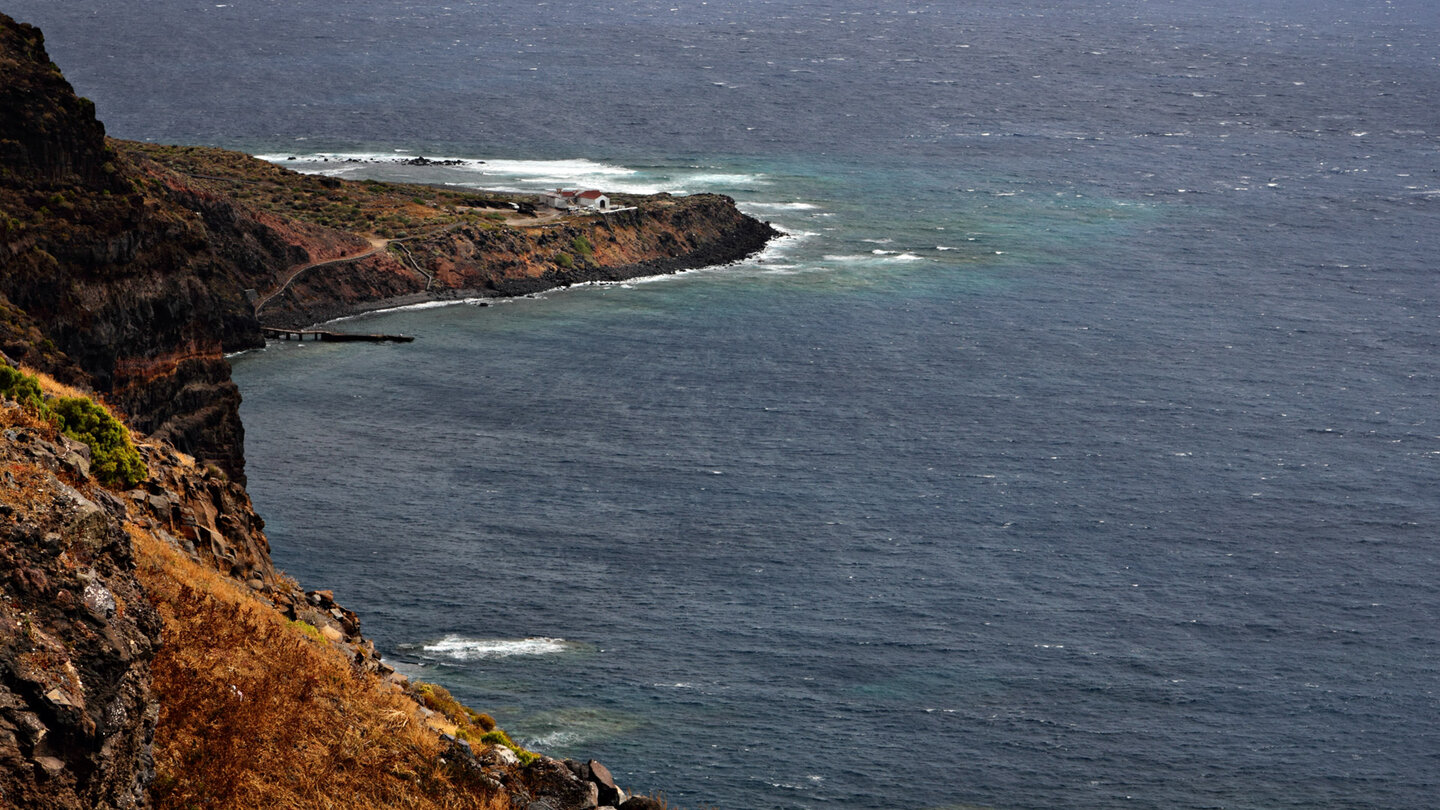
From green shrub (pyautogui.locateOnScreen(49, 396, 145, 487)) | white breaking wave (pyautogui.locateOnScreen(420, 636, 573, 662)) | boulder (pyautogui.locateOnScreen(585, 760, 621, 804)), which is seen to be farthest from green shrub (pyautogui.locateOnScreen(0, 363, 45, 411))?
white breaking wave (pyautogui.locateOnScreen(420, 636, 573, 662))

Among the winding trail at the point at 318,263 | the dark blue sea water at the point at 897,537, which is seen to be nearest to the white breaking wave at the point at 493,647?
the dark blue sea water at the point at 897,537

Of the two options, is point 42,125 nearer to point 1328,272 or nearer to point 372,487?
point 372,487

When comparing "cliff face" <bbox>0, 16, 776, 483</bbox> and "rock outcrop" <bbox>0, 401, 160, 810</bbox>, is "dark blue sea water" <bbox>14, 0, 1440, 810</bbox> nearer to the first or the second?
"cliff face" <bbox>0, 16, 776, 483</bbox>

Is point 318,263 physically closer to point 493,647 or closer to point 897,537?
point 897,537

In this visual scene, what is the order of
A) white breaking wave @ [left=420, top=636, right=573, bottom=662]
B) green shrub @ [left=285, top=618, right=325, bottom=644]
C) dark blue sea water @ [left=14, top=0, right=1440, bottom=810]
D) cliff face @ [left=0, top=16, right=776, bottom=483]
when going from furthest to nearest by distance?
white breaking wave @ [left=420, top=636, right=573, bottom=662] → dark blue sea water @ [left=14, top=0, right=1440, bottom=810] → cliff face @ [left=0, top=16, right=776, bottom=483] → green shrub @ [left=285, top=618, right=325, bottom=644]

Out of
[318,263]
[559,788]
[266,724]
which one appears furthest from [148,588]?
[318,263]

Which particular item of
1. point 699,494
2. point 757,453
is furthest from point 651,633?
point 757,453
